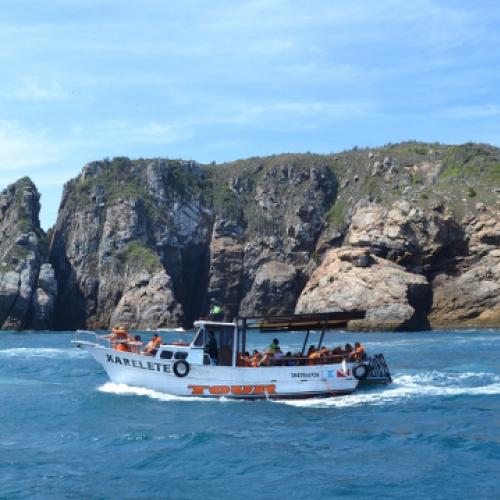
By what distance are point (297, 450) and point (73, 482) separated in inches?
276

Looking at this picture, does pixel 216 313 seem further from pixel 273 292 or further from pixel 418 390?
pixel 273 292

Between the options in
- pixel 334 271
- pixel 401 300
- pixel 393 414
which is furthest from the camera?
pixel 334 271

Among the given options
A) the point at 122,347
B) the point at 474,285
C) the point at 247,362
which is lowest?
the point at 247,362

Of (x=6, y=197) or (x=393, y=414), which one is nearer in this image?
(x=393, y=414)

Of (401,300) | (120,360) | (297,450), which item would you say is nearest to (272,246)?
(401,300)

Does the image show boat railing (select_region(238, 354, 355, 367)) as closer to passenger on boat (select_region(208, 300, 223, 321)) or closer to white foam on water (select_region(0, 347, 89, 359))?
passenger on boat (select_region(208, 300, 223, 321))

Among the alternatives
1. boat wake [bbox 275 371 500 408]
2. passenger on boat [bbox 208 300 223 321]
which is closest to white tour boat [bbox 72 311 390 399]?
passenger on boat [bbox 208 300 223 321]

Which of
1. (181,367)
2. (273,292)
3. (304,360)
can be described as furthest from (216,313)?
(273,292)

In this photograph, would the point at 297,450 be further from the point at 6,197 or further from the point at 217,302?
the point at 6,197

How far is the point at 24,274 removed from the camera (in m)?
112

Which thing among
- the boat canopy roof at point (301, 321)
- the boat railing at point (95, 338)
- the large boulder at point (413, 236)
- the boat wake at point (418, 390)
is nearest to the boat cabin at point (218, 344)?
the boat canopy roof at point (301, 321)

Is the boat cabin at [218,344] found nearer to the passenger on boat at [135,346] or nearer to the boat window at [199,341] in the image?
the boat window at [199,341]

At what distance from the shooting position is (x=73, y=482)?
20531 millimetres

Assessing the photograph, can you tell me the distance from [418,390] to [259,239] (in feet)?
299
